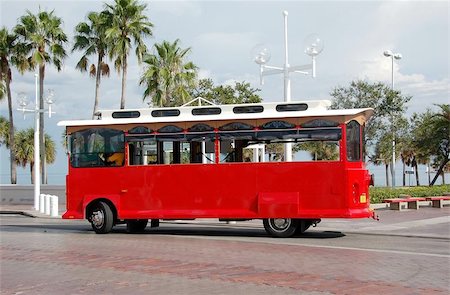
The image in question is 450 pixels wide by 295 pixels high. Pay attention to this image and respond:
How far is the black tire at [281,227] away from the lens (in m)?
16.2

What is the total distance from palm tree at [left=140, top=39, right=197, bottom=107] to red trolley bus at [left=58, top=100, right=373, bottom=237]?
19567 millimetres

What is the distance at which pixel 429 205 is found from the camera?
2962 cm

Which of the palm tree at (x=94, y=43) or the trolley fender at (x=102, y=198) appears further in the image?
the palm tree at (x=94, y=43)

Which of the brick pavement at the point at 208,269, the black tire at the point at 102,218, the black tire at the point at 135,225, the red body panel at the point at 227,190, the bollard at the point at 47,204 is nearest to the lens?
the brick pavement at the point at 208,269

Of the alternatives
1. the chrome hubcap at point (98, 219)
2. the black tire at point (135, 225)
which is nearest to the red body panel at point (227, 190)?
the chrome hubcap at point (98, 219)

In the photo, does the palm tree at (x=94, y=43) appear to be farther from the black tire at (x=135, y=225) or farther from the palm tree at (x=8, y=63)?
the black tire at (x=135, y=225)

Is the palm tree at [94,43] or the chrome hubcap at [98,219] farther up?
the palm tree at [94,43]

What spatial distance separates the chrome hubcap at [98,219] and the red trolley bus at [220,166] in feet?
0.10

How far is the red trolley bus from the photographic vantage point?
15938mm

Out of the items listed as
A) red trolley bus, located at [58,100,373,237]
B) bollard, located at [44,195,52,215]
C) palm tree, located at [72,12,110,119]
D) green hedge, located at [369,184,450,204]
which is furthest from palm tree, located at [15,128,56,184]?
red trolley bus, located at [58,100,373,237]

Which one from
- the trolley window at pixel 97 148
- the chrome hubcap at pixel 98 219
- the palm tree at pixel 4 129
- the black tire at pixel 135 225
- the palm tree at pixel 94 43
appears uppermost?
the palm tree at pixel 94 43

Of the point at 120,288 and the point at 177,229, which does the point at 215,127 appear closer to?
the point at 177,229

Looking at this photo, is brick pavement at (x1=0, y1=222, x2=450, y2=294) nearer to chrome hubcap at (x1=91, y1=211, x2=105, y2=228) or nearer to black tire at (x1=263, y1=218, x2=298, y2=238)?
black tire at (x1=263, y1=218, x2=298, y2=238)

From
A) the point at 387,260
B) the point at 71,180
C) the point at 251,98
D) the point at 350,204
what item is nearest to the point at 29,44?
the point at 251,98
